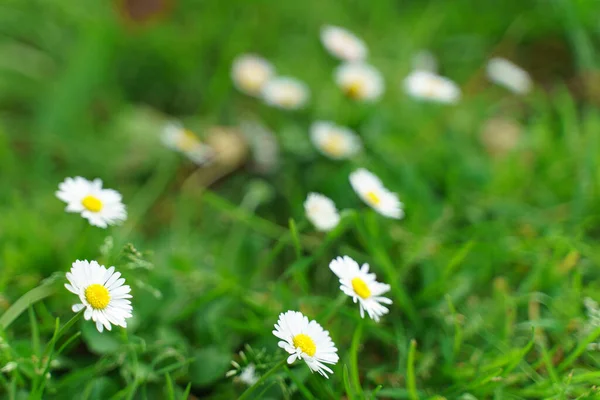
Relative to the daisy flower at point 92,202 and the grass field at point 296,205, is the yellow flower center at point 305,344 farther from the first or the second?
the daisy flower at point 92,202

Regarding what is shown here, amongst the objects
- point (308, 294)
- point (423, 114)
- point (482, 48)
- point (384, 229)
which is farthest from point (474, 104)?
point (308, 294)

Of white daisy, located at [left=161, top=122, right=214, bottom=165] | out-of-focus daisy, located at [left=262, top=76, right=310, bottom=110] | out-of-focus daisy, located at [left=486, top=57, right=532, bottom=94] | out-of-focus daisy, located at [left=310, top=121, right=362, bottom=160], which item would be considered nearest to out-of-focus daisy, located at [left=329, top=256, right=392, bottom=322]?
out-of-focus daisy, located at [left=310, top=121, right=362, bottom=160]

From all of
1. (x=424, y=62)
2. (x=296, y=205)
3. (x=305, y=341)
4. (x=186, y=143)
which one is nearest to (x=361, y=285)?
(x=305, y=341)

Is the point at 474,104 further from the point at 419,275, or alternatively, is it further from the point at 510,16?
the point at 419,275

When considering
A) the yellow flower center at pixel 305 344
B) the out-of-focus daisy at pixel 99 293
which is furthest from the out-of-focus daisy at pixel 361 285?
the out-of-focus daisy at pixel 99 293

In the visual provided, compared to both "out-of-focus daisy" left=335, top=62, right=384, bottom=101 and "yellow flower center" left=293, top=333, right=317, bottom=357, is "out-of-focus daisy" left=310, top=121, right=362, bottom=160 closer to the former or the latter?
"out-of-focus daisy" left=335, top=62, right=384, bottom=101

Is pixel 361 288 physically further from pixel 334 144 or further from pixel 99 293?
pixel 334 144
